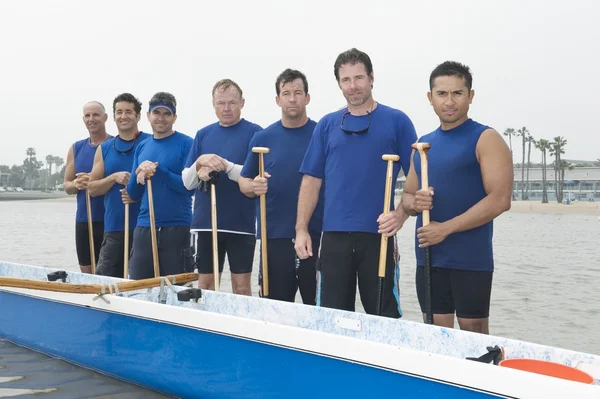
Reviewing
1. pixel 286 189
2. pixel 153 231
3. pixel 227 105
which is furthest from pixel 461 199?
pixel 153 231

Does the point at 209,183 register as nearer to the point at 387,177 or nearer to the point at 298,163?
the point at 298,163

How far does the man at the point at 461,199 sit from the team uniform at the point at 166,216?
2.53 m

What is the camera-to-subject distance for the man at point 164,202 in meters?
5.36

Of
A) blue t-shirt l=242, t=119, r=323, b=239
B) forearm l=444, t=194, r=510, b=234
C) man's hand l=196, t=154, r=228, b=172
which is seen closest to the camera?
forearm l=444, t=194, r=510, b=234

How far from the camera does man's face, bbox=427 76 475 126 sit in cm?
346

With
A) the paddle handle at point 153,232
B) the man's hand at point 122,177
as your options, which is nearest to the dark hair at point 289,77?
the paddle handle at point 153,232

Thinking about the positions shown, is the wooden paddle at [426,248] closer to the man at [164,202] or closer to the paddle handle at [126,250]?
the man at [164,202]

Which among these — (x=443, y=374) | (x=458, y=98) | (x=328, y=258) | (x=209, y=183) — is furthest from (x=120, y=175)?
(x=443, y=374)

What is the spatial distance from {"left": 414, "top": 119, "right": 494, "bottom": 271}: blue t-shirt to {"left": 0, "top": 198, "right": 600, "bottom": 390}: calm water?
16.1ft

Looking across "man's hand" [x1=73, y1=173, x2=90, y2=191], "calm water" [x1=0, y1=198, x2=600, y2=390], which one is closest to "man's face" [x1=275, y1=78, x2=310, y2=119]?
"man's hand" [x1=73, y1=173, x2=90, y2=191]

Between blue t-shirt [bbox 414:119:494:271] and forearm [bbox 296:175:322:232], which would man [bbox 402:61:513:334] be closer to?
blue t-shirt [bbox 414:119:494:271]

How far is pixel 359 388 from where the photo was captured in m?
2.75

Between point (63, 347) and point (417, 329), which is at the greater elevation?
point (417, 329)

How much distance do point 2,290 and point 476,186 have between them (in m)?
4.13
